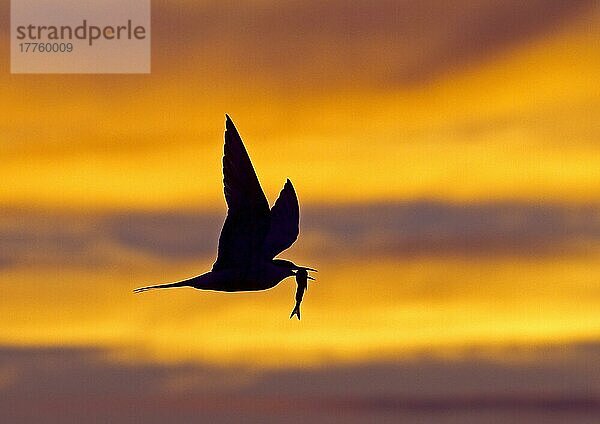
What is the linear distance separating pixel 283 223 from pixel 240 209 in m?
4.37

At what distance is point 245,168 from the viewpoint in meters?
40.7

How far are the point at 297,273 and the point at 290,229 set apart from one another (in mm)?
1746

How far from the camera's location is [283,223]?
45.5 meters

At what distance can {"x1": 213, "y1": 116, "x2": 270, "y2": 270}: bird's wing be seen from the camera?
4069 centimetres

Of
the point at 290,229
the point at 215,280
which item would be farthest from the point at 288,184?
the point at 215,280

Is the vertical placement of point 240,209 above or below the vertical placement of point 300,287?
above

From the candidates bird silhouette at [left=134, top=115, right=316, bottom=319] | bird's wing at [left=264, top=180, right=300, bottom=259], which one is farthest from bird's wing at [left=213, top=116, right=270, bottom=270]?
bird's wing at [left=264, top=180, right=300, bottom=259]

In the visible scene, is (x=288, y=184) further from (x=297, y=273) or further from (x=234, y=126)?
(x=234, y=126)

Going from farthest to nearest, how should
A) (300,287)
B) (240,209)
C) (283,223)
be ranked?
(283,223) → (300,287) → (240,209)

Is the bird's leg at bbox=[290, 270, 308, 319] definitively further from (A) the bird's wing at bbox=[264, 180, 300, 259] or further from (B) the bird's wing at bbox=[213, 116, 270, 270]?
(B) the bird's wing at bbox=[213, 116, 270, 270]

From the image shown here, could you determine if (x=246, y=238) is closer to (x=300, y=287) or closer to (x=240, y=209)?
(x=240, y=209)

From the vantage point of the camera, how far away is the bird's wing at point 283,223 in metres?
44.8

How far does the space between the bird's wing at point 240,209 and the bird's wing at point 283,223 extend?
1.43 m

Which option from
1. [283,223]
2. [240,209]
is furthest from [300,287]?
[240,209]
